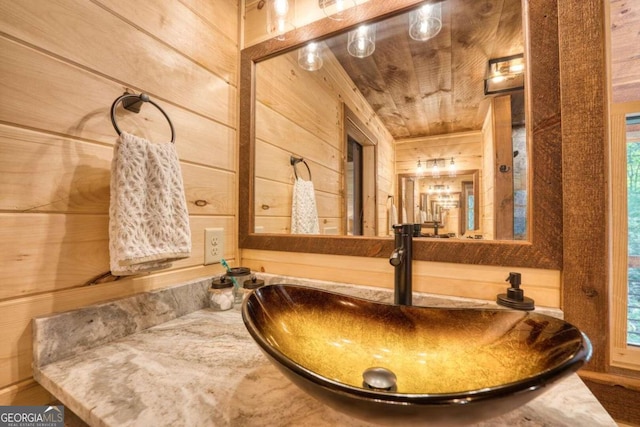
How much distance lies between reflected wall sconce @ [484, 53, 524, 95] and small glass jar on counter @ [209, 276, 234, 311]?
95 centimetres

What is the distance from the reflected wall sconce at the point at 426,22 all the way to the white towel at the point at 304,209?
578 mm

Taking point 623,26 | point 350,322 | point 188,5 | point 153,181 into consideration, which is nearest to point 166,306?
point 153,181

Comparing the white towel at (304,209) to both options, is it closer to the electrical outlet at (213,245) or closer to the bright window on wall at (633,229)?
the electrical outlet at (213,245)

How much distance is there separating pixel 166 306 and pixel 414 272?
719mm

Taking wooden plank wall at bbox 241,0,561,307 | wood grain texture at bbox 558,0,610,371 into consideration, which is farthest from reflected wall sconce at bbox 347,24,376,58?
wood grain texture at bbox 558,0,610,371

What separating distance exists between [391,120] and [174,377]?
0.85 metres

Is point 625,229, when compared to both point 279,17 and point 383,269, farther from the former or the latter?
point 279,17

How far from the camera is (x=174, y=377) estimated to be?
474 millimetres

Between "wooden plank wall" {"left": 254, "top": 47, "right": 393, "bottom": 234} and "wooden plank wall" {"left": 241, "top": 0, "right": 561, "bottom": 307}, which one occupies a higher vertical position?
"wooden plank wall" {"left": 254, "top": 47, "right": 393, "bottom": 234}

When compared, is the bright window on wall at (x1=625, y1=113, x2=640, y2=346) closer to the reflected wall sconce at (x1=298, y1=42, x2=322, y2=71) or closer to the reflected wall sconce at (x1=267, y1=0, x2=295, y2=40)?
the reflected wall sconce at (x1=298, y1=42, x2=322, y2=71)

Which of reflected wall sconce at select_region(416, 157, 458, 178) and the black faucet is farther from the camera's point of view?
reflected wall sconce at select_region(416, 157, 458, 178)

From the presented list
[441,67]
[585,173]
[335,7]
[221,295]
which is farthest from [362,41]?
[221,295]

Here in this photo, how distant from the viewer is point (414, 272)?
73 cm

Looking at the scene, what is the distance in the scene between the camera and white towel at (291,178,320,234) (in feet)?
3.09
